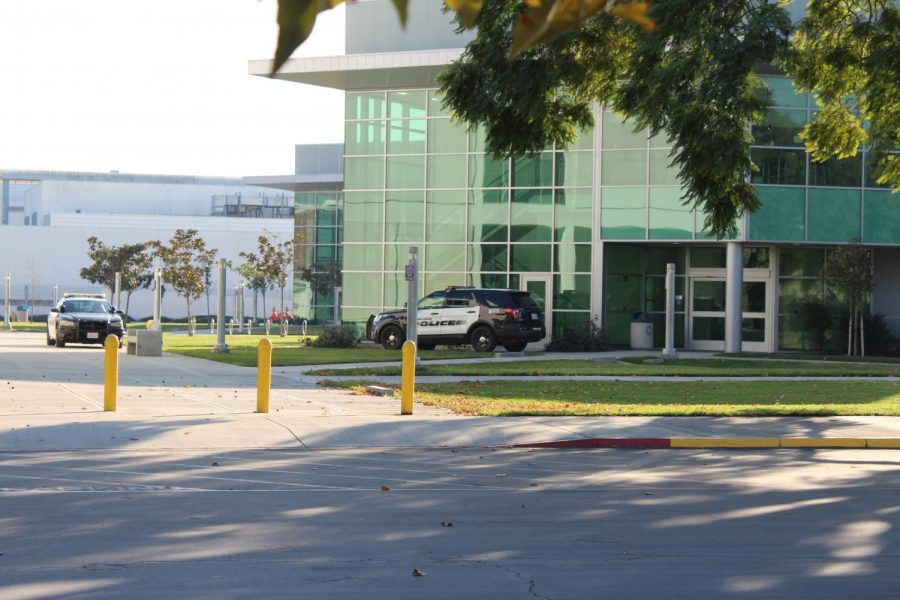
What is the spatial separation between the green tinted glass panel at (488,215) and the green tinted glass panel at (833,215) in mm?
9297

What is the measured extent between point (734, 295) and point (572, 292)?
4919 millimetres

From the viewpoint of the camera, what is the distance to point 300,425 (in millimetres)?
15938

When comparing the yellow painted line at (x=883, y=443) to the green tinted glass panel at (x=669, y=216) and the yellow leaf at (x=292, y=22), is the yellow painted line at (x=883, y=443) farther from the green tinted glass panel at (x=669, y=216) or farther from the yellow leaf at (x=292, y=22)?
the green tinted glass panel at (x=669, y=216)

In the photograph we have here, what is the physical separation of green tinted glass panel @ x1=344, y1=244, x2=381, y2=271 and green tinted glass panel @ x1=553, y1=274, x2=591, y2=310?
6353 millimetres

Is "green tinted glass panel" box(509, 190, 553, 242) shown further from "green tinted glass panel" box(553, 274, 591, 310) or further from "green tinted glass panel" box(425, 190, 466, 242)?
"green tinted glass panel" box(425, 190, 466, 242)

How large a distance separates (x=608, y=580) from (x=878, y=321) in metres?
33.3

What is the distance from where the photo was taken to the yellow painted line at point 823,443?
15.7 m

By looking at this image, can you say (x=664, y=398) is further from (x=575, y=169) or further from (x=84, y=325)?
(x=84, y=325)

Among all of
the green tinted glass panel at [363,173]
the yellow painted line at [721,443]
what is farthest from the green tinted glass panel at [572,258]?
the yellow painted line at [721,443]

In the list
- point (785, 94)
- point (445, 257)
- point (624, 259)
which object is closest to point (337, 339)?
point (445, 257)

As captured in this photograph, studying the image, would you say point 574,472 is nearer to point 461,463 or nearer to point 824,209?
point 461,463

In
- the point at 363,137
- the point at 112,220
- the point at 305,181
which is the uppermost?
the point at 305,181

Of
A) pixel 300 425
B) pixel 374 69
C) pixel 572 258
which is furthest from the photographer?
pixel 374 69

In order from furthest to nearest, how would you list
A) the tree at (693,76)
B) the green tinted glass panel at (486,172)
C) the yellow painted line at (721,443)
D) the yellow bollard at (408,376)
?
the green tinted glass panel at (486,172), the tree at (693,76), the yellow bollard at (408,376), the yellow painted line at (721,443)
